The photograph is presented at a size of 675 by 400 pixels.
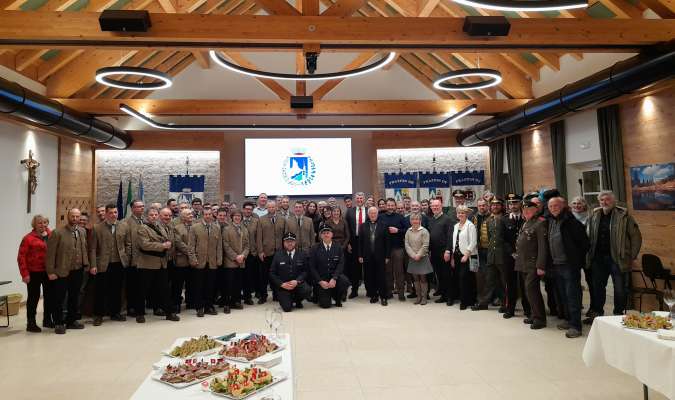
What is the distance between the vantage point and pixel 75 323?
5824 millimetres

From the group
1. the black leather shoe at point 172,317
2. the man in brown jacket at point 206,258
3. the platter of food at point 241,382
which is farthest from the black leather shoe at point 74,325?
the platter of food at point 241,382

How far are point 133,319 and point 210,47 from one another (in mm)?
4100

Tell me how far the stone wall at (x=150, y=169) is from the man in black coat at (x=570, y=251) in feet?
28.2

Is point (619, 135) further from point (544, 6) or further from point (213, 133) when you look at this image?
point (213, 133)

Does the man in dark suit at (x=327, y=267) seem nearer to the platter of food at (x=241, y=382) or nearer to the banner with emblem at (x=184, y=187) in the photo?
the platter of food at (x=241, y=382)

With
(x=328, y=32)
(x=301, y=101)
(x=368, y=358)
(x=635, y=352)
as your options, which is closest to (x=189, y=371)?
(x=368, y=358)

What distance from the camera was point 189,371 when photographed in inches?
89.4

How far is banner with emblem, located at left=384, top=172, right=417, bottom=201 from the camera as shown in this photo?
11.6 m

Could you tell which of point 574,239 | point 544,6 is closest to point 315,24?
point 544,6

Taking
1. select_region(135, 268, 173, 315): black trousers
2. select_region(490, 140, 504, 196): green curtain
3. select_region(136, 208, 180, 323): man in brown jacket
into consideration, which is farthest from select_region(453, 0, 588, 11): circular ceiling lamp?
select_region(490, 140, 504, 196): green curtain

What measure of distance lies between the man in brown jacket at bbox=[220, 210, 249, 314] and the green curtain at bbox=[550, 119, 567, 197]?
6.53 meters

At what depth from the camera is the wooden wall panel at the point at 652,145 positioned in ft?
20.7

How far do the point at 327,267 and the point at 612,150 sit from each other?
17.5 feet

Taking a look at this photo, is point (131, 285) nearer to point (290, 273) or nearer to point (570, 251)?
point (290, 273)
